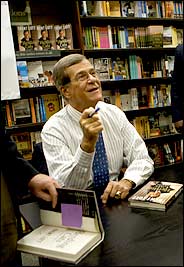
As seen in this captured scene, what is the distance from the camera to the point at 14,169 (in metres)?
1.05

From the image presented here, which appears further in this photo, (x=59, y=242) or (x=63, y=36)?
(x=63, y=36)

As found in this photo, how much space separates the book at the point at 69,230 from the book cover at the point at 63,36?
2.50 metres

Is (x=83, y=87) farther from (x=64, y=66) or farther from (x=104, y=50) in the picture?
(x=104, y=50)

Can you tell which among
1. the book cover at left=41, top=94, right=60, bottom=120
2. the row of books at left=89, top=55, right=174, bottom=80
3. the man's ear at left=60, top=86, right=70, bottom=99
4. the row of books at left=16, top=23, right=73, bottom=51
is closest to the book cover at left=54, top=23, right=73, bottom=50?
the row of books at left=16, top=23, right=73, bottom=51

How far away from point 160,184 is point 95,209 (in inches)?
18.0

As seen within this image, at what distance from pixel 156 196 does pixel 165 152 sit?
2864 mm

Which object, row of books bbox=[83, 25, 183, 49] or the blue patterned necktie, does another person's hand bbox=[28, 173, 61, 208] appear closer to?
the blue patterned necktie

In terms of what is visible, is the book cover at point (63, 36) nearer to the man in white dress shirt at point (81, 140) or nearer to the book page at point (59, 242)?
the man in white dress shirt at point (81, 140)

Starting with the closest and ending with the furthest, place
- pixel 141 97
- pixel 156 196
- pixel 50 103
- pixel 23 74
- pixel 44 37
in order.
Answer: pixel 156 196 < pixel 23 74 < pixel 44 37 < pixel 50 103 < pixel 141 97

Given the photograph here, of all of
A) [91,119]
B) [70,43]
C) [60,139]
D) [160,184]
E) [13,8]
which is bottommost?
[160,184]

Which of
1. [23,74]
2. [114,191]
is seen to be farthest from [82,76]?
[23,74]

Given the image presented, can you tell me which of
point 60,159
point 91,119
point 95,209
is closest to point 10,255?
point 95,209

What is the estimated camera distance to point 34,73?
3.20 m

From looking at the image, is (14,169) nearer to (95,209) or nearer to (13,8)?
(95,209)
